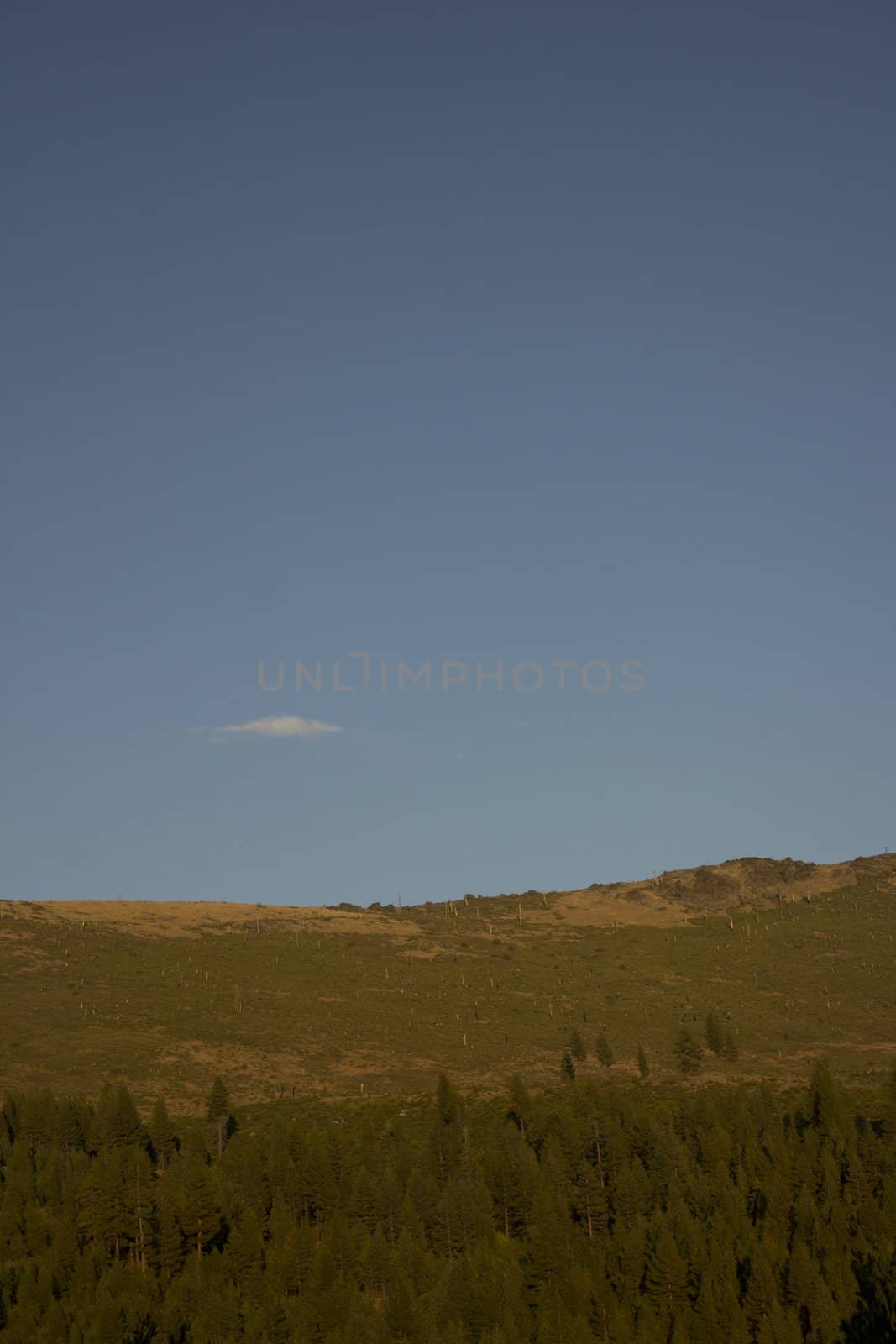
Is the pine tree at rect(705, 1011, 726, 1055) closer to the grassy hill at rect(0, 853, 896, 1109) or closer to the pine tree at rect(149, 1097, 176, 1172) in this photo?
the grassy hill at rect(0, 853, 896, 1109)

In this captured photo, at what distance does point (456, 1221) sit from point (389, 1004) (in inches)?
2571

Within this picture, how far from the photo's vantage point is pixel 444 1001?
527 feet

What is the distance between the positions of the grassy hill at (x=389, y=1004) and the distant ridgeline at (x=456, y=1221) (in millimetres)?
14238

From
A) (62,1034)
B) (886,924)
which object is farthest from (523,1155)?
(886,924)

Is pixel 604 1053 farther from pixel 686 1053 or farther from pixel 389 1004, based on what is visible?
pixel 389 1004

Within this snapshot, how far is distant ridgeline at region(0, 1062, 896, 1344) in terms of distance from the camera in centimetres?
7644

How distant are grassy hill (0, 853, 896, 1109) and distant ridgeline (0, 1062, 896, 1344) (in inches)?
561

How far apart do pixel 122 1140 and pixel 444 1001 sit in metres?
63.9

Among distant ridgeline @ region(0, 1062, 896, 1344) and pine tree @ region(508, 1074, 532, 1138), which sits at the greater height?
pine tree @ region(508, 1074, 532, 1138)

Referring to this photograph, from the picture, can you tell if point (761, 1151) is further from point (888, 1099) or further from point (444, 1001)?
point (444, 1001)

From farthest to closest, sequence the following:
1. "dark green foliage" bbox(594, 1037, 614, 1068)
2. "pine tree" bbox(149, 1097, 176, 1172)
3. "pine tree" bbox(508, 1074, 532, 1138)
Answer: "dark green foliage" bbox(594, 1037, 614, 1068) → "pine tree" bbox(508, 1074, 532, 1138) → "pine tree" bbox(149, 1097, 176, 1172)

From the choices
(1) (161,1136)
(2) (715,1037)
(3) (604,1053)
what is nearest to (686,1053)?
(2) (715,1037)

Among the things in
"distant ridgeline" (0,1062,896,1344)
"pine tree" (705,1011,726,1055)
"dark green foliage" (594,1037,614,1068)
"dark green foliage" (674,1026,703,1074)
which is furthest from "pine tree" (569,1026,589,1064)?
"distant ridgeline" (0,1062,896,1344)

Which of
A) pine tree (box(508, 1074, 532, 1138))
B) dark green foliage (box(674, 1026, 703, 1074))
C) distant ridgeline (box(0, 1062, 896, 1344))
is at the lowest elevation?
distant ridgeline (box(0, 1062, 896, 1344))
